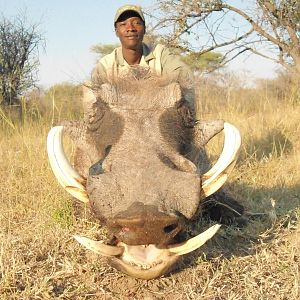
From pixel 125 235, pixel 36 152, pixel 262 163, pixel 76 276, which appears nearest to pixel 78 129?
pixel 76 276

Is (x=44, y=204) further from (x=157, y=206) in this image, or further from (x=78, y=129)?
(x=157, y=206)

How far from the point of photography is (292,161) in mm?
5523

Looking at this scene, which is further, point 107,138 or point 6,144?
point 6,144

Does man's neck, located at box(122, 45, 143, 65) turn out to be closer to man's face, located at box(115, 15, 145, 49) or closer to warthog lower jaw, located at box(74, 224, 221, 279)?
man's face, located at box(115, 15, 145, 49)

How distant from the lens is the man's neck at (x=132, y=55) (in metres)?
4.17

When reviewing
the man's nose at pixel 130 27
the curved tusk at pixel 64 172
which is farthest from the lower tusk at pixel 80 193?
the man's nose at pixel 130 27

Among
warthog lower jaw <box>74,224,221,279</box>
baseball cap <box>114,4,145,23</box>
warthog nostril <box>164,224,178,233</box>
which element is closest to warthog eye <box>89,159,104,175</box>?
warthog lower jaw <box>74,224,221,279</box>

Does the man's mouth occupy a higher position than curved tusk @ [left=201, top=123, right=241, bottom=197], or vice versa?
the man's mouth

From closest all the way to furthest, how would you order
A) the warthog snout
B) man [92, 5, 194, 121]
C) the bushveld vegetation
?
the warthog snout, the bushveld vegetation, man [92, 5, 194, 121]

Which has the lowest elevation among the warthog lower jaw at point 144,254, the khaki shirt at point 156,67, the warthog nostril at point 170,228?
the warthog lower jaw at point 144,254

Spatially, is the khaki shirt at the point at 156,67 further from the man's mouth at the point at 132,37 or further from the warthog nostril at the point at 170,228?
the warthog nostril at the point at 170,228

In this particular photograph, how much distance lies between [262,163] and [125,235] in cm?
345

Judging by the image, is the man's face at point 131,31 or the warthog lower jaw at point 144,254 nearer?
the warthog lower jaw at point 144,254

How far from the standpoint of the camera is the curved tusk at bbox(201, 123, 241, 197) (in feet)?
7.95
